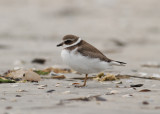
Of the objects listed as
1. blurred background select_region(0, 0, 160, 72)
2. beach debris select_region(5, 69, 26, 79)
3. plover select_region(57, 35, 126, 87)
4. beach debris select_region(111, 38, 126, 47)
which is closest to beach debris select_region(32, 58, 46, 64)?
blurred background select_region(0, 0, 160, 72)

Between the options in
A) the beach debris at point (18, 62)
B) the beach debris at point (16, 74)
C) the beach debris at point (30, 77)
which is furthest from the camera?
the beach debris at point (18, 62)

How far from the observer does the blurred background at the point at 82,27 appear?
39.2 ft

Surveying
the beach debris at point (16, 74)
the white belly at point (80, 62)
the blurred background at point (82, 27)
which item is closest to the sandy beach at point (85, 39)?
the blurred background at point (82, 27)

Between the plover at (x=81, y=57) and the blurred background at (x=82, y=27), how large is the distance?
363cm

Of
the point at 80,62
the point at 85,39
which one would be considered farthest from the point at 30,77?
the point at 85,39

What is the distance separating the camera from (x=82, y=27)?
47.6ft

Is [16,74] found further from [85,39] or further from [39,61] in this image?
[85,39]

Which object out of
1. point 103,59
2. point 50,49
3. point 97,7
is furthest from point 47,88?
point 97,7

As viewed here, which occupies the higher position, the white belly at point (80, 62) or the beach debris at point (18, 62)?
the beach debris at point (18, 62)

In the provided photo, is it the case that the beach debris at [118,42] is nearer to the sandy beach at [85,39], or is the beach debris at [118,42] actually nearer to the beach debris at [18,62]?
the sandy beach at [85,39]

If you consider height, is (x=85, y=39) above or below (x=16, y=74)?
above

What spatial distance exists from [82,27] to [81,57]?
27.1 feet

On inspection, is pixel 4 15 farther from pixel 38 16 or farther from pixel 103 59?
pixel 103 59

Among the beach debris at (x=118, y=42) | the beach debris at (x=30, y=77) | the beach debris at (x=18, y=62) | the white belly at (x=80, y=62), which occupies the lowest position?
the beach debris at (x=30, y=77)
